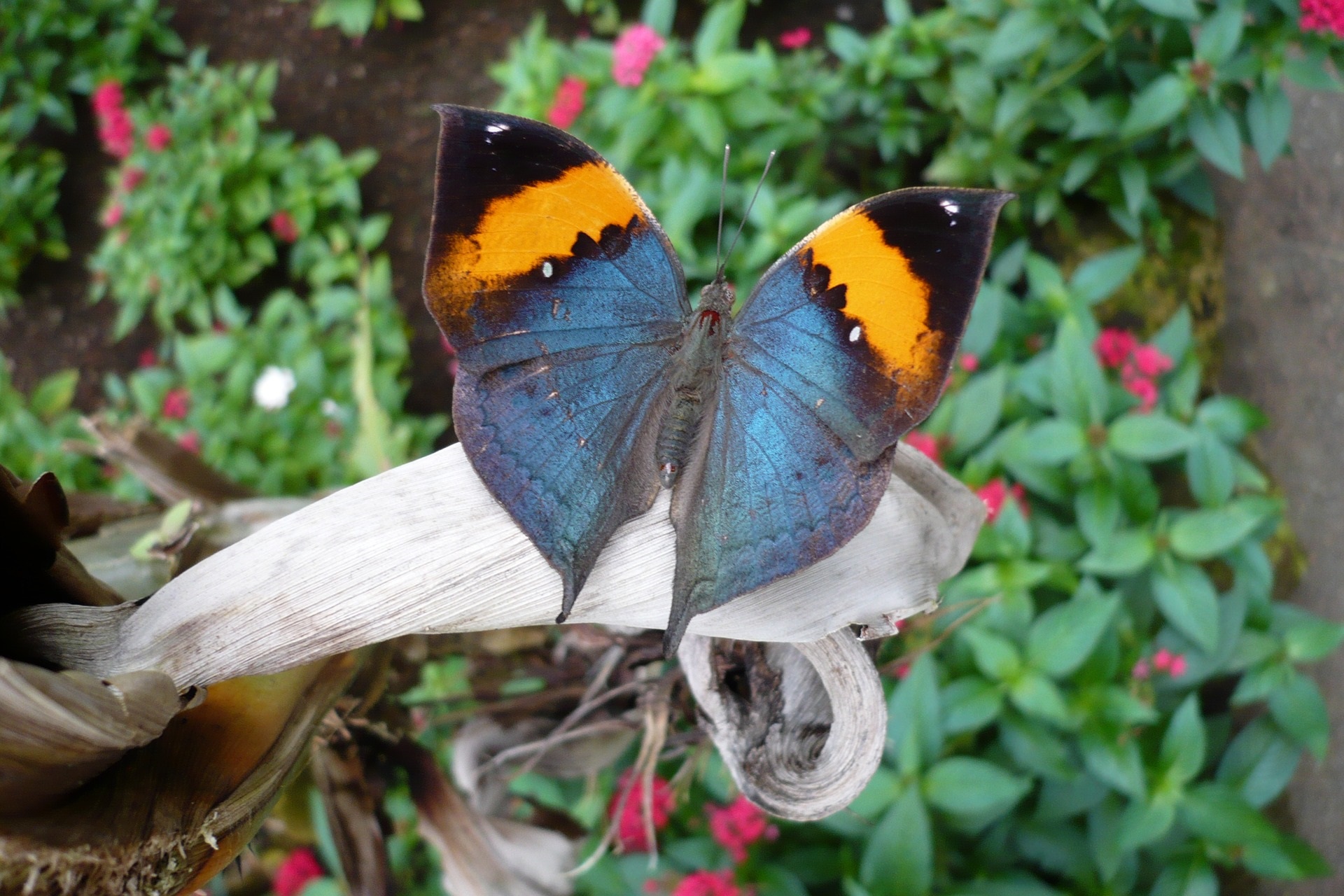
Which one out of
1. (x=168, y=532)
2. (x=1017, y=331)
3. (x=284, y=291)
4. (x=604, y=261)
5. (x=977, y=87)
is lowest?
(x=284, y=291)

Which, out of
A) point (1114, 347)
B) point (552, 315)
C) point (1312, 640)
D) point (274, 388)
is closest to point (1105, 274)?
point (1114, 347)

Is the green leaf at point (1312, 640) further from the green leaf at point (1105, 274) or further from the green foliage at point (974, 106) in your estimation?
the green foliage at point (974, 106)

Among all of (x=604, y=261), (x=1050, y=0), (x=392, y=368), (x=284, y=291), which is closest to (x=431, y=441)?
(x=392, y=368)

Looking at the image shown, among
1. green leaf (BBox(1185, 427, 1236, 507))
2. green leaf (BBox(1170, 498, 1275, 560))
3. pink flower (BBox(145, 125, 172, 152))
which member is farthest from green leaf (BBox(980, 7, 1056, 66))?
pink flower (BBox(145, 125, 172, 152))

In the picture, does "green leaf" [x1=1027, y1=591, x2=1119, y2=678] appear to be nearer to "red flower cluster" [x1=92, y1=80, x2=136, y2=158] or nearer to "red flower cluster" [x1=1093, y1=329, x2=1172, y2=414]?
"red flower cluster" [x1=1093, y1=329, x2=1172, y2=414]

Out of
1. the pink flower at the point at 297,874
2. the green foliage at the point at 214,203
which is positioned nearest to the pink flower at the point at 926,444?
the pink flower at the point at 297,874

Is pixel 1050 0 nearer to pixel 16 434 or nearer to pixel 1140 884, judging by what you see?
pixel 1140 884

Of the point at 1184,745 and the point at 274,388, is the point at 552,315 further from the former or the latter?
the point at 274,388
